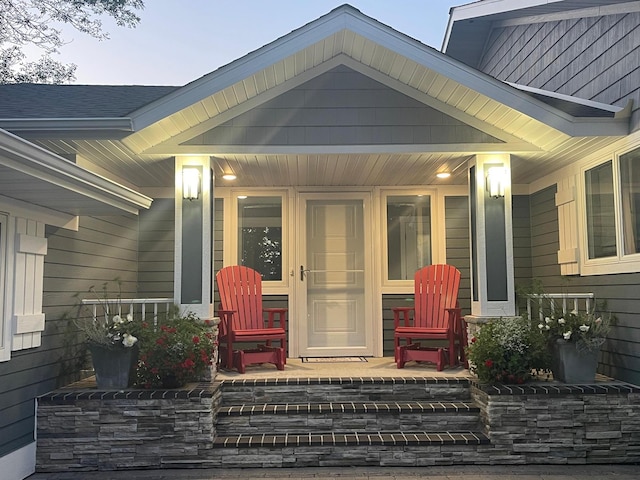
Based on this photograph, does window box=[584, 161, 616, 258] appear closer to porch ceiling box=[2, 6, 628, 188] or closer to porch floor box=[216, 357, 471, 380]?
porch ceiling box=[2, 6, 628, 188]

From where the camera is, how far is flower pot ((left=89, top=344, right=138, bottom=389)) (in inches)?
176

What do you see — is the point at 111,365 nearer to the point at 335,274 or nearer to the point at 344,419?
the point at 344,419

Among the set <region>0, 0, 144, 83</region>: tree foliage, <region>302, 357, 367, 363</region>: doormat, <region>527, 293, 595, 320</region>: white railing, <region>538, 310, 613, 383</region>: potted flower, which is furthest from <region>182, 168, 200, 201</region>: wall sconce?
<region>0, 0, 144, 83</region>: tree foliage

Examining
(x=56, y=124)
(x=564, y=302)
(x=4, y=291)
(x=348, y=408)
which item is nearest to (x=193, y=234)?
(x=56, y=124)

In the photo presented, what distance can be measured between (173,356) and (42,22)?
10427 millimetres

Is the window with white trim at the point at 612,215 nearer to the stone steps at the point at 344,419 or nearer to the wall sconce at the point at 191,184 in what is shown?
the stone steps at the point at 344,419

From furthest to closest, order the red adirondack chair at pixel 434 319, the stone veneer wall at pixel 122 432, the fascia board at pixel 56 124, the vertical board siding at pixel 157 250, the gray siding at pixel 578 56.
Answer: the vertical board siding at pixel 157 250 < the red adirondack chair at pixel 434 319 < the gray siding at pixel 578 56 < the fascia board at pixel 56 124 < the stone veneer wall at pixel 122 432

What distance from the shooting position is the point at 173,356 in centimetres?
440

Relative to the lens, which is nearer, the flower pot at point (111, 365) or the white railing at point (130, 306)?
the flower pot at point (111, 365)

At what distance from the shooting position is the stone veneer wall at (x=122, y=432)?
13.8ft

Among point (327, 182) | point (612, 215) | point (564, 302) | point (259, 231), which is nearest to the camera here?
point (612, 215)

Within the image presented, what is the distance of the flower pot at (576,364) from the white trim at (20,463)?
3.83 metres

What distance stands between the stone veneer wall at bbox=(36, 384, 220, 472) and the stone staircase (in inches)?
8.9

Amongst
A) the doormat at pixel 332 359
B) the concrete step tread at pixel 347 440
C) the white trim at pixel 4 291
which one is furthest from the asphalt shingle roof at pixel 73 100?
the doormat at pixel 332 359
